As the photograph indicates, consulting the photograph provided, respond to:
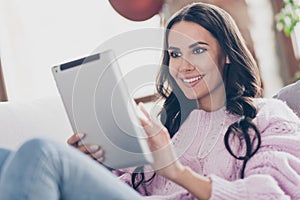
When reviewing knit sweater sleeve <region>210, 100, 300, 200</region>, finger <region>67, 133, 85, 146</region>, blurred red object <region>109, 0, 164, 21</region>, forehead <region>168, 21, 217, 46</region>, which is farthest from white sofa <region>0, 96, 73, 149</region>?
blurred red object <region>109, 0, 164, 21</region>

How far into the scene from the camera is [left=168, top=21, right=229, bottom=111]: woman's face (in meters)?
1.35

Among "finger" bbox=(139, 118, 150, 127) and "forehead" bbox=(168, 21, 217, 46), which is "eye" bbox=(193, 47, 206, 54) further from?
"finger" bbox=(139, 118, 150, 127)

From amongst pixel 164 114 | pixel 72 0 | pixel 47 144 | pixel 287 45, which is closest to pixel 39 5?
pixel 72 0

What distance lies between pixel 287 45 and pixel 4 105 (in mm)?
1831

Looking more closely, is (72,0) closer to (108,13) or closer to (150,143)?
(108,13)

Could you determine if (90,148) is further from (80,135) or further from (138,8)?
(138,8)

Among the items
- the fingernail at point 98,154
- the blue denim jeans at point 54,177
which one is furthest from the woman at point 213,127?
the blue denim jeans at point 54,177

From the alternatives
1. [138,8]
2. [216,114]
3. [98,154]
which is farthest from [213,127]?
[138,8]

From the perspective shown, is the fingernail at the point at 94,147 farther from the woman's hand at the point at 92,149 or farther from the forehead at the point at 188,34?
the forehead at the point at 188,34

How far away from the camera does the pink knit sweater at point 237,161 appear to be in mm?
1134

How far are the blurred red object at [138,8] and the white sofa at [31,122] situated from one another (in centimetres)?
101

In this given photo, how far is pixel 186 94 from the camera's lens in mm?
1411

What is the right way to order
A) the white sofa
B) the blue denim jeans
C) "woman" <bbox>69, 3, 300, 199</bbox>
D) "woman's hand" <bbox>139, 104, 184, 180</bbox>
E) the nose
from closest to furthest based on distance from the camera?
the blue denim jeans < "woman's hand" <bbox>139, 104, 184, 180</bbox> < "woman" <bbox>69, 3, 300, 199</bbox> < the nose < the white sofa

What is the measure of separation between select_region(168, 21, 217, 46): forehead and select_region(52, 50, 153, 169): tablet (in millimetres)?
294
